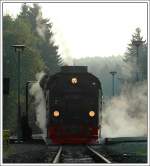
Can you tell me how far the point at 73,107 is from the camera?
3219 centimetres

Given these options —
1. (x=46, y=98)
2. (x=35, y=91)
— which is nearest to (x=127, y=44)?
(x=35, y=91)

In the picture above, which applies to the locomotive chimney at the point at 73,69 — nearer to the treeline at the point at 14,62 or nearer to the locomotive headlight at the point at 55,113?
the locomotive headlight at the point at 55,113

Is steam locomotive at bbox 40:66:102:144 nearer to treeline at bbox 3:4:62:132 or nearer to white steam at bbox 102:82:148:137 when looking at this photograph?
white steam at bbox 102:82:148:137

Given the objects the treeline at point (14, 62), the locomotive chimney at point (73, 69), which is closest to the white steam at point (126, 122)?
the treeline at point (14, 62)

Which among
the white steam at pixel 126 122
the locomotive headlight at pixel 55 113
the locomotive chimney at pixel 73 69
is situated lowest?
the white steam at pixel 126 122

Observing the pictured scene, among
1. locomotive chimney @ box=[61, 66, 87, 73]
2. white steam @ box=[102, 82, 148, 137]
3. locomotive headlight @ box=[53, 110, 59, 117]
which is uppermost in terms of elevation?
locomotive chimney @ box=[61, 66, 87, 73]

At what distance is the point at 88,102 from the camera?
32.4 metres

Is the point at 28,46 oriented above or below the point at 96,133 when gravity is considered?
above

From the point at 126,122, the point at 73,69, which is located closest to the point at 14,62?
the point at 126,122

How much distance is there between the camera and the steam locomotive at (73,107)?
31609mm

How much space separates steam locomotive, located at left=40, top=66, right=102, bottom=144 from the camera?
104ft

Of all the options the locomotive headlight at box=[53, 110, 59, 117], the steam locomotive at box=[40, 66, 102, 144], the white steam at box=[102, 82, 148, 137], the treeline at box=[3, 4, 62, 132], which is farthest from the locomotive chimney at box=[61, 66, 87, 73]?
the treeline at box=[3, 4, 62, 132]

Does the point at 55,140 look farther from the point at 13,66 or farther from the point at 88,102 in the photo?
the point at 13,66

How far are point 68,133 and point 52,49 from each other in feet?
245
